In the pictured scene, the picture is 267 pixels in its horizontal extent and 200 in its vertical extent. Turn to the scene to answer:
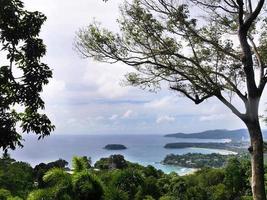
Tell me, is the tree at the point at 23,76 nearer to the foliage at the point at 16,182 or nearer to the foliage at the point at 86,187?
the foliage at the point at 86,187

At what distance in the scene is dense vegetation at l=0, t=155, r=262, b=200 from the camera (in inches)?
761

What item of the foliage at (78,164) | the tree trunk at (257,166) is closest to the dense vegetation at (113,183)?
the foliage at (78,164)

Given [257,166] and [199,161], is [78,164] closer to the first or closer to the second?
[257,166]

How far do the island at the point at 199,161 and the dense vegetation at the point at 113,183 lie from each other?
54341mm

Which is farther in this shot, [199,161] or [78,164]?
[199,161]

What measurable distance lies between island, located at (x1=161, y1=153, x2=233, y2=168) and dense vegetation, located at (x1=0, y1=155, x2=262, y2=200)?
54.3 meters

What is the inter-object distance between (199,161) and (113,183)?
98199 millimetres

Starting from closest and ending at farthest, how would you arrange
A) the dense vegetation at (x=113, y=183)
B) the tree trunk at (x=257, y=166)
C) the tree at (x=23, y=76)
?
the tree at (x=23, y=76) → the tree trunk at (x=257, y=166) → the dense vegetation at (x=113, y=183)

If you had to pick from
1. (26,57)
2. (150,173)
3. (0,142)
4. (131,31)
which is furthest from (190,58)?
(150,173)

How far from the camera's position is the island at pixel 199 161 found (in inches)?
4304

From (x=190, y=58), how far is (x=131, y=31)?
4.89 feet

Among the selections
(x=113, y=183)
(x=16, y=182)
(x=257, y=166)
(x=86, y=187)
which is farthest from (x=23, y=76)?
(x=16, y=182)

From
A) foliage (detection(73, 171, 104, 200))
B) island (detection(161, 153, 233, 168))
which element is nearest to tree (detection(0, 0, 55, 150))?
foliage (detection(73, 171, 104, 200))

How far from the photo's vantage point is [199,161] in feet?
396
